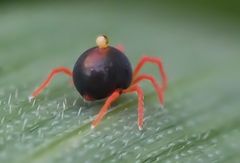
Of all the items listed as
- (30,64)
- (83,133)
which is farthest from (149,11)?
(83,133)

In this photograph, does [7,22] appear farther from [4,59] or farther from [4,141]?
[4,141]

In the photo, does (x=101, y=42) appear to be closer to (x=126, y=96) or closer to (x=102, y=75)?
(x=102, y=75)

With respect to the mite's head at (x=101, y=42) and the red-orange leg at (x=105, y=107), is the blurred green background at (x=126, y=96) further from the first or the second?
the mite's head at (x=101, y=42)

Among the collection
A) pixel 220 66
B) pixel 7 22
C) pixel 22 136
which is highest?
pixel 7 22

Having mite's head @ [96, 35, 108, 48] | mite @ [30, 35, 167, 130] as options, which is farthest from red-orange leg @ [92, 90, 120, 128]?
mite's head @ [96, 35, 108, 48]

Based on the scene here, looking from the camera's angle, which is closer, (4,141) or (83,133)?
(4,141)

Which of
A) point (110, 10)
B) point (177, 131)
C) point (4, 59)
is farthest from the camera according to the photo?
point (110, 10)

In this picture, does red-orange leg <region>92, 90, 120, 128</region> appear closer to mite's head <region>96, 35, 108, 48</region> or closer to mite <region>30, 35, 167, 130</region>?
mite <region>30, 35, 167, 130</region>

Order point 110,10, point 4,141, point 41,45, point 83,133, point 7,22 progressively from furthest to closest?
1. point 110,10
2. point 7,22
3. point 41,45
4. point 83,133
5. point 4,141

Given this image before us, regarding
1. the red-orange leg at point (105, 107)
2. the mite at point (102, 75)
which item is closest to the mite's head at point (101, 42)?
the mite at point (102, 75)
